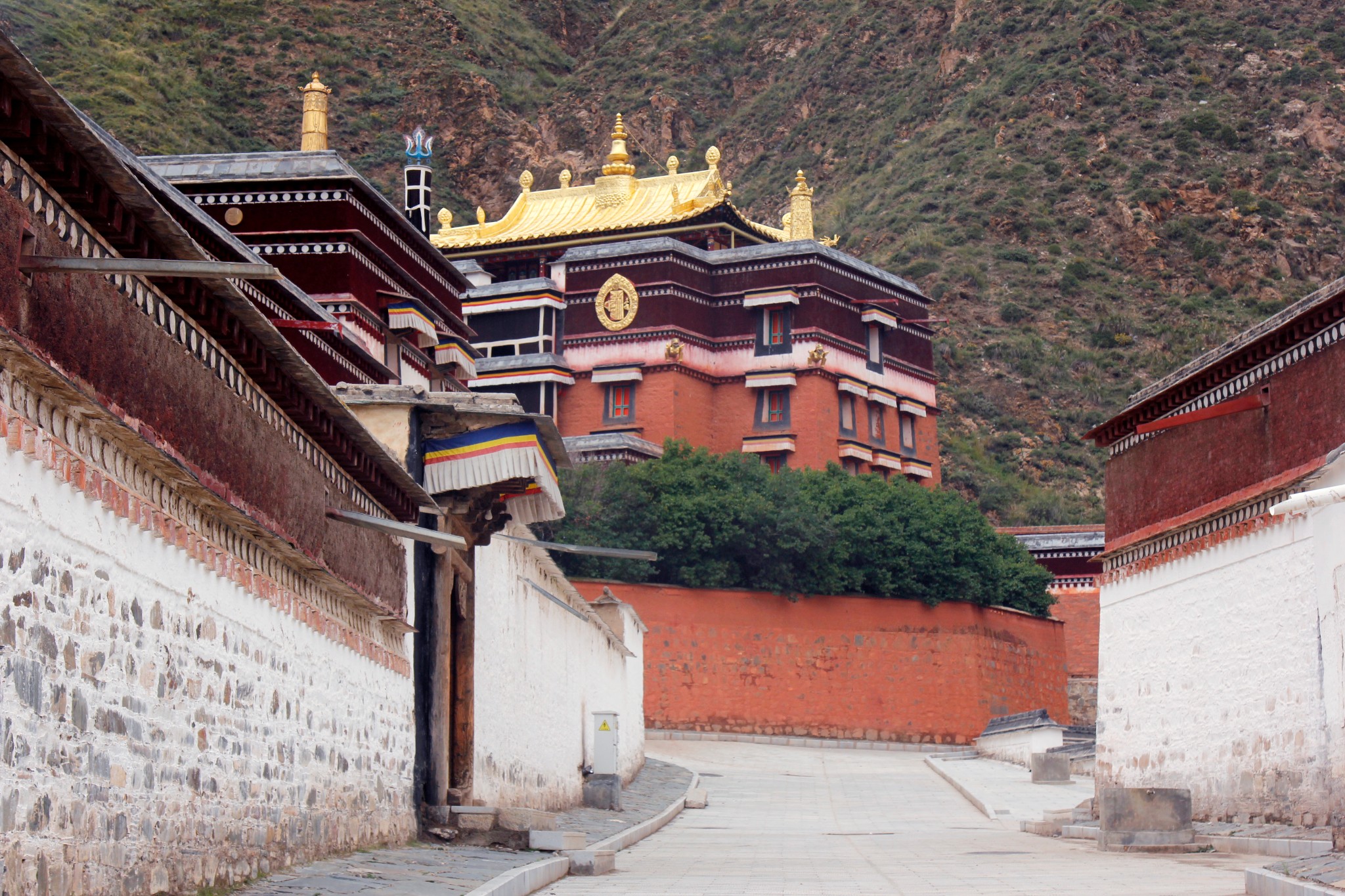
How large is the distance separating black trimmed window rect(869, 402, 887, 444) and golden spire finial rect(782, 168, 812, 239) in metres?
6.94

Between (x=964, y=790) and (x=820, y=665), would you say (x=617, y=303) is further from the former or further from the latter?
(x=964, y=790)

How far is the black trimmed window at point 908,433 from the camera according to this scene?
47.8 metres

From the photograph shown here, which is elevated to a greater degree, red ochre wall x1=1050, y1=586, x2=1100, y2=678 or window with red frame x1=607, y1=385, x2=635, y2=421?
window with red frame x1=607, y1=385, x2=635, y2=421

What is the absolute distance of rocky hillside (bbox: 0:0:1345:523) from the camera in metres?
66.2

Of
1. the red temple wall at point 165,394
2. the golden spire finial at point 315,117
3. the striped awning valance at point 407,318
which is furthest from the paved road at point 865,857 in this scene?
the golden spire finial at point 315,117

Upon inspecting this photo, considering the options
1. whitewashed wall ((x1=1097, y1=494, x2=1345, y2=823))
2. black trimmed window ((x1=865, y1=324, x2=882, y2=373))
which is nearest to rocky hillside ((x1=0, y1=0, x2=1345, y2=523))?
black trimmed window ((x1=865, y1=324, x2=882, y2=373))

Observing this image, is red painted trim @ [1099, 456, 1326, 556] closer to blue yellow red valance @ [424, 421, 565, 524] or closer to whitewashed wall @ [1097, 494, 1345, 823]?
whitewashed wall @ [1097, 494, 1345, 823]

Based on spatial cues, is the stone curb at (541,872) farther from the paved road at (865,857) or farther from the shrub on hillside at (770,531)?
the shrub on hillside at (770,531)

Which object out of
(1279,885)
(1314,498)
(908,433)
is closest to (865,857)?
(1314,498)

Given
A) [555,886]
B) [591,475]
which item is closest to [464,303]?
[591,475]

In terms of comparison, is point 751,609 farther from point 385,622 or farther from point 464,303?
point 385,622

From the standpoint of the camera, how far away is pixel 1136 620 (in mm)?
20172

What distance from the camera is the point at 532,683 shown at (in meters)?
20.0

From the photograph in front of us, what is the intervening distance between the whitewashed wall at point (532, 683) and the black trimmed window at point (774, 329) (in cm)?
1901
